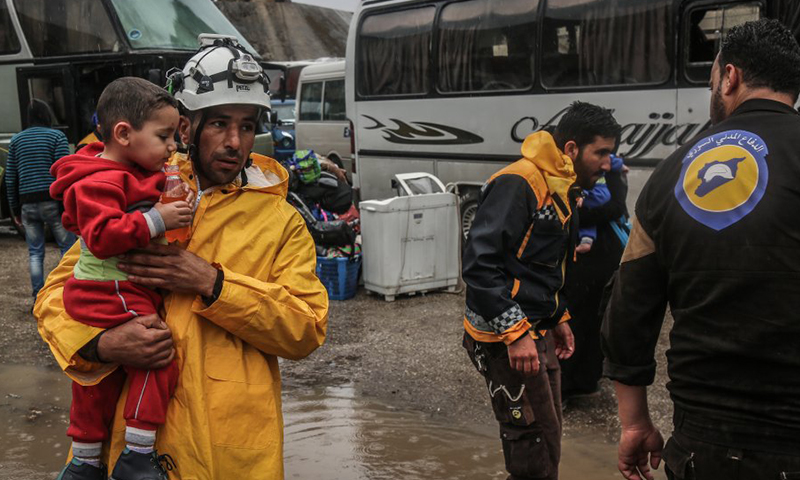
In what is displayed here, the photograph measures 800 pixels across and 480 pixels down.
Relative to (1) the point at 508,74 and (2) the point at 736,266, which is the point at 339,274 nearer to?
(1) the point at 508,74

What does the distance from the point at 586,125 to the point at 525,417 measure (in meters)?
1.46

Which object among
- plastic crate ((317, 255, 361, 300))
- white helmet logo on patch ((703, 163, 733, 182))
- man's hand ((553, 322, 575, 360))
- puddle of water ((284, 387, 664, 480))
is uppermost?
white helmet logo on patch ((703, 163, 733, 182))

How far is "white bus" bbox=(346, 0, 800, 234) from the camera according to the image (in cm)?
859

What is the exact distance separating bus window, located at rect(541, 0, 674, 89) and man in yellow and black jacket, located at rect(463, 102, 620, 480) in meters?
5.79

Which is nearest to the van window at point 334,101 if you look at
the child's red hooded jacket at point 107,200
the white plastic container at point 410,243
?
the white plastic container at point 410,243

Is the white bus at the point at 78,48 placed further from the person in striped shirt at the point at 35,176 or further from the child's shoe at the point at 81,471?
the child's shoe at the point at 81,471

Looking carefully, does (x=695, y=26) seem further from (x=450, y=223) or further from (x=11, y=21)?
(x=11, y=21)

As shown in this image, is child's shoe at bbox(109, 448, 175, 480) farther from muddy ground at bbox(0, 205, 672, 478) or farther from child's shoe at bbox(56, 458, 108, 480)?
muddy ground at bbox(0, 205, 672, 478)

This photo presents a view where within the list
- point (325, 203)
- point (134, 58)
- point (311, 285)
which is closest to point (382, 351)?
point (325, 203)

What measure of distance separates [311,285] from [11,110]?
1188 cm

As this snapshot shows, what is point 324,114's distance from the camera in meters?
17.3

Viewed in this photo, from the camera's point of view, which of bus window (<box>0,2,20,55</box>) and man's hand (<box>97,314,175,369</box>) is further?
bus window (<box>0,2,20,55</box>)

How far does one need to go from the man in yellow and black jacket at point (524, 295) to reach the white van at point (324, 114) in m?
13.0

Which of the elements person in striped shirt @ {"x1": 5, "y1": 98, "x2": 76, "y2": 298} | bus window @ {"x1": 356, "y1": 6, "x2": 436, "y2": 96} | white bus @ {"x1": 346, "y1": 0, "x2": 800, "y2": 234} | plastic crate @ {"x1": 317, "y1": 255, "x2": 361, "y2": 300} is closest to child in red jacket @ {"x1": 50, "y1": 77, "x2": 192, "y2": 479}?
person in striped shirt @ {"x1": 5, "y1": 98, "x2": 76, "y2": 298}
